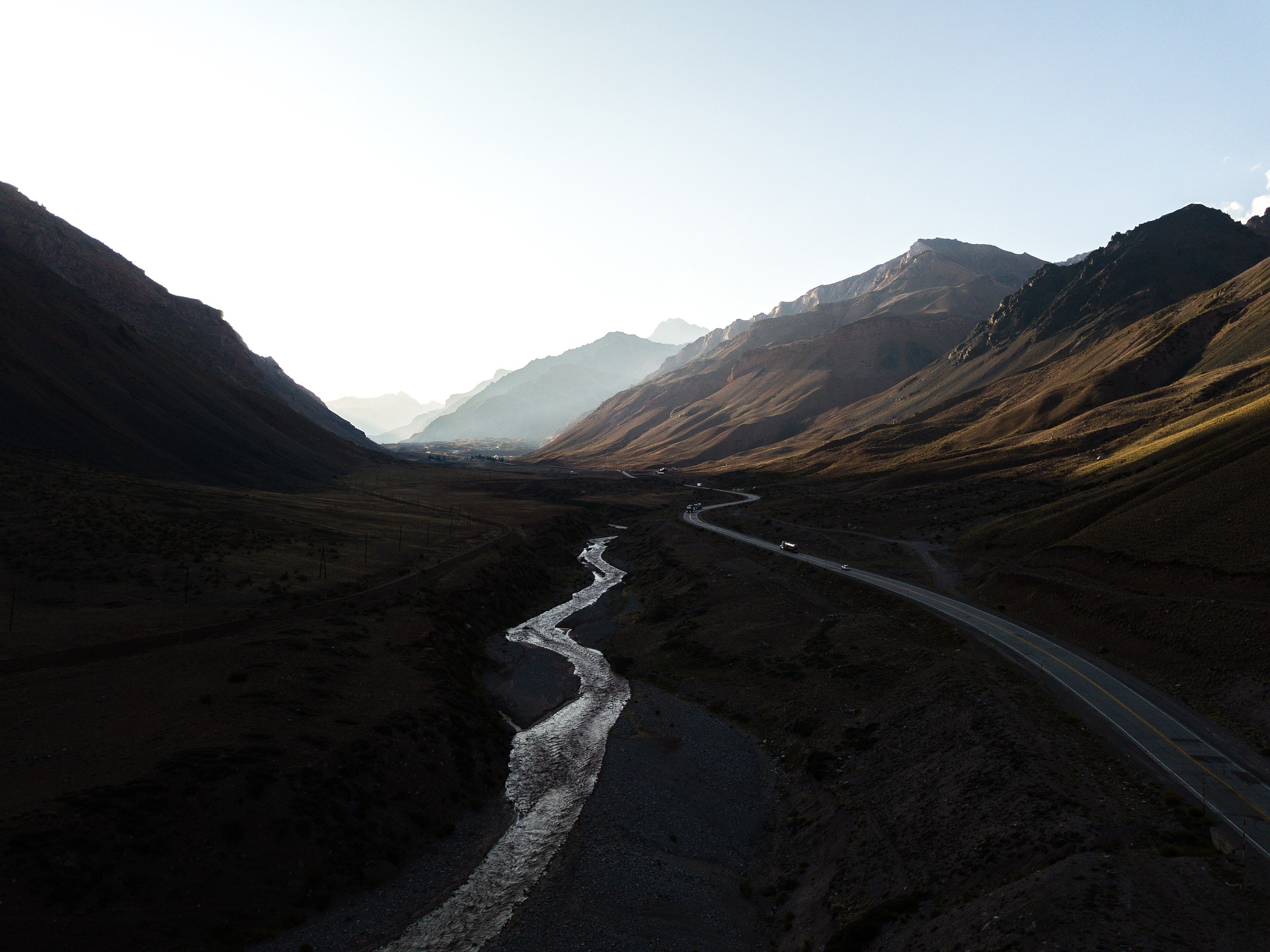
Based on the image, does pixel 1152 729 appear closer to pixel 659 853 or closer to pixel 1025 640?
pixel 1025 640

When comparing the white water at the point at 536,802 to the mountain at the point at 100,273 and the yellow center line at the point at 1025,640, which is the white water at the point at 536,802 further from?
the mountain at the point at 100,273

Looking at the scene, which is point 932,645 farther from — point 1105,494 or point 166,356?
point 166,356

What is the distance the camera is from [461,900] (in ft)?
91.6

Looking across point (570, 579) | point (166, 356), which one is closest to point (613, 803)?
point (570, 579)

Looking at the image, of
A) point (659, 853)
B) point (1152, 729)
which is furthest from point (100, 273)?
point (1152, 729)

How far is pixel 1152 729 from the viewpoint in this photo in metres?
32.4

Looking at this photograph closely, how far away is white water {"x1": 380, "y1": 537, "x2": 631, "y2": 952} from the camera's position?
2620 centimetres

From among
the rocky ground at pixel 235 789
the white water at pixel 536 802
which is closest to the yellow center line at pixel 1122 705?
the white water at pixel 536 802

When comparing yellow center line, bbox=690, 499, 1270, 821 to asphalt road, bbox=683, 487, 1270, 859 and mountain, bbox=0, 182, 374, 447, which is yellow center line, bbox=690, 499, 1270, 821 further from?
mountain, bbox=0, 182, 374, 447

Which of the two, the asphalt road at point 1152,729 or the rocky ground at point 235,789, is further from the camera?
the asphalt road at point 1152,729

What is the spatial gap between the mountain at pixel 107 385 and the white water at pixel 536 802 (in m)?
82.1

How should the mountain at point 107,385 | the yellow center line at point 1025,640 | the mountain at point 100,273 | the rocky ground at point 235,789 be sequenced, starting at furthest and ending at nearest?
the mountain at point 100,273 < the mountain at point 107,385 < the yellow center line at point 1025,640 < the rocky ground at point 235,789

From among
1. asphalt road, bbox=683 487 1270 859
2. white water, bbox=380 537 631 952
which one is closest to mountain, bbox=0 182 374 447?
white water, bbox=380 537 631 952

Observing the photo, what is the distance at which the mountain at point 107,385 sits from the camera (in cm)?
9894
